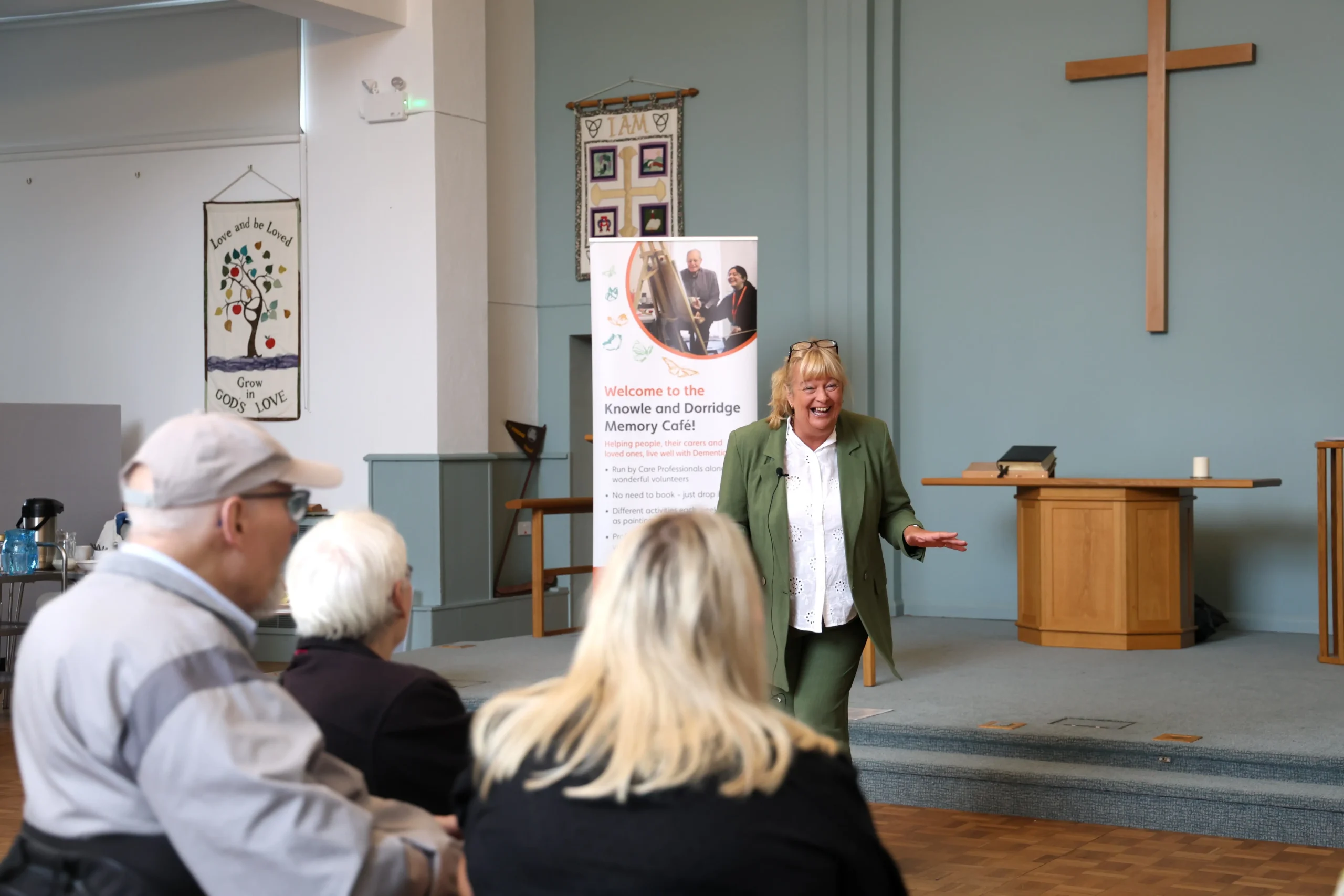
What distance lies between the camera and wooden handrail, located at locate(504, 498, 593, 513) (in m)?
7.95

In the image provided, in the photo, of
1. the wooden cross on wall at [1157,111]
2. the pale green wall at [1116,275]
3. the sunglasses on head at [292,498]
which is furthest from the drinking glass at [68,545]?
the wooden cross on wall at [1157,111]

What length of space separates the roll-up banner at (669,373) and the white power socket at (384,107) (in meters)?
2.66

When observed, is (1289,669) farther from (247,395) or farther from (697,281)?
(247,395)

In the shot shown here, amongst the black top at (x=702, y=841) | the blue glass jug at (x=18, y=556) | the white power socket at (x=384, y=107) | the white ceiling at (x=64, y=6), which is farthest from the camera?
the white ceiling at (x=64, y=6)

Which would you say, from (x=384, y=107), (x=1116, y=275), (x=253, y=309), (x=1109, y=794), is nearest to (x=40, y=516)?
(x=253, y=309)

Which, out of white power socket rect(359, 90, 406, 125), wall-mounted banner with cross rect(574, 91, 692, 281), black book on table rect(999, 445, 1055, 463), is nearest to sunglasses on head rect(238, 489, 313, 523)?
black book on table rect(999, 445, 1055, 463)

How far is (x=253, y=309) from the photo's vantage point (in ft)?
30.6

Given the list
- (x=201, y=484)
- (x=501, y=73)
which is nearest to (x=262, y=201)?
(x=501, y=73)

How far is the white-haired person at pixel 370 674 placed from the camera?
7.26 feet

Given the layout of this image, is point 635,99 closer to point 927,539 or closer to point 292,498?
point 927,539

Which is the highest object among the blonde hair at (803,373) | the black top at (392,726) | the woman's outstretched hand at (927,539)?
the blonde hair at (803,373)

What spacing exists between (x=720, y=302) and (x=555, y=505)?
2.06 metres

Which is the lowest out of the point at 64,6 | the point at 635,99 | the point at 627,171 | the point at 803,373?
the point at 803,373

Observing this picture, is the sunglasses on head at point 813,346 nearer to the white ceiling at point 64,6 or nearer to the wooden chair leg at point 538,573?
the wooden chair leg at point 538,573
